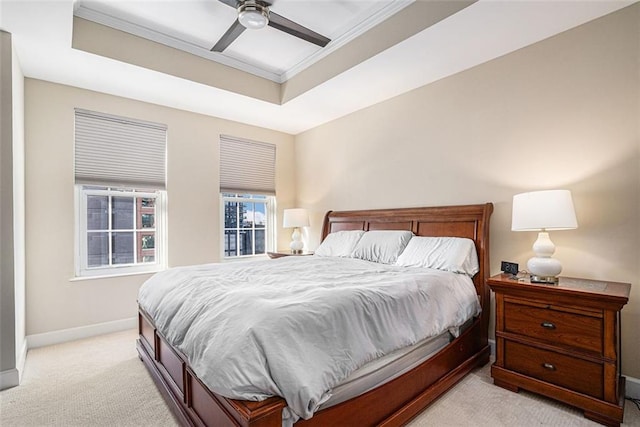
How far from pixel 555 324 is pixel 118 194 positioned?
14.1ft

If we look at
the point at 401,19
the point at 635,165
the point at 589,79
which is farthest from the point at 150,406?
the point at 589,79

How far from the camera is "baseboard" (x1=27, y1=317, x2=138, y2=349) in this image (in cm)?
307

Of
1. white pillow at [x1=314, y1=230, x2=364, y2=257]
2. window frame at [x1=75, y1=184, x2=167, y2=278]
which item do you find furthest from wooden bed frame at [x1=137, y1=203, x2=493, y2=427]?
window frame at [x1=75, y1=184, x2=167, y2=278]

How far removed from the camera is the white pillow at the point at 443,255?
8.62 ft

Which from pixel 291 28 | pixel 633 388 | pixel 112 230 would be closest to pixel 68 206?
pixel 112 230

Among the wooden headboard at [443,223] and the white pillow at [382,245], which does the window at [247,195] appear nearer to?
the wooden headboard at [443,223]

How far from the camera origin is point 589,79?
235cm

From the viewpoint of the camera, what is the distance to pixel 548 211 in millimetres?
2123

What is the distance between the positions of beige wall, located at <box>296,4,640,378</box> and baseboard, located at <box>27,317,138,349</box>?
3264 millimetres

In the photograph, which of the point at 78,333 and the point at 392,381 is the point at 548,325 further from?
the point at 78,333

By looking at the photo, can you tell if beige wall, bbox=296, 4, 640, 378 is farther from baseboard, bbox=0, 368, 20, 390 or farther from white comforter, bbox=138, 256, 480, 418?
baseboard, bbox=0, 368, 20, 390

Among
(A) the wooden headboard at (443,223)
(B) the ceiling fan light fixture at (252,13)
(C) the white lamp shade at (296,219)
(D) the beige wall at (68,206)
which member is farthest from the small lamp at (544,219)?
(D) the beige wall at (68,206)

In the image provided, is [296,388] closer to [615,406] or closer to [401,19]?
[615,406]

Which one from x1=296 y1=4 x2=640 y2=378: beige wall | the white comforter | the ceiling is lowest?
the white comforter
